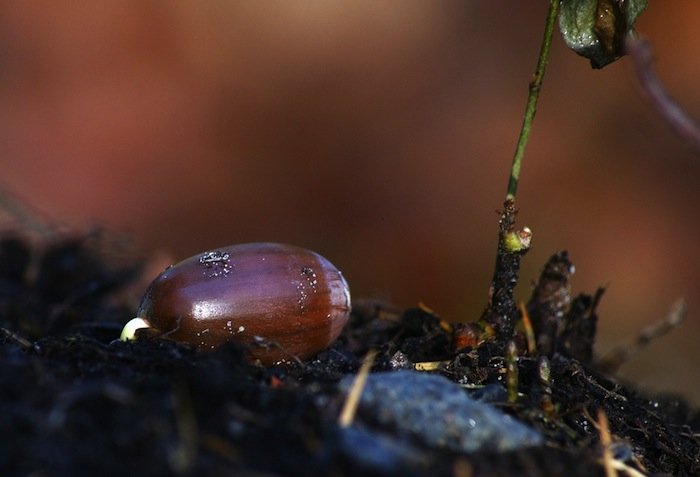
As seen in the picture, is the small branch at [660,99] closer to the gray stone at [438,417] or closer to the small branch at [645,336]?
the gray stone at [438,417]

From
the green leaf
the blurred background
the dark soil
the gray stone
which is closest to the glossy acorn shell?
the dark soil

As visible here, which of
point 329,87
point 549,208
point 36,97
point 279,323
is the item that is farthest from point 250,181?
point 279,323

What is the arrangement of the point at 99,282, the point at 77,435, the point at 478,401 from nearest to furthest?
the point at 77,435, the point at 478,401, the point at 99,282

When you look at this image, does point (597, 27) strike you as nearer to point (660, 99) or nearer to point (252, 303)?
point (660, 99)

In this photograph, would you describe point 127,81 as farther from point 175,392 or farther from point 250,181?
point 175,392

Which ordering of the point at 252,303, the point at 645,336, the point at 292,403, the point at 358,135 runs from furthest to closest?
the point at 358,135 → the point at 645,336 → the point at 252,303 → the point at 292,403

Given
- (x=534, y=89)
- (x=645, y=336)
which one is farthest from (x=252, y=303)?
(x=645, y=336)
